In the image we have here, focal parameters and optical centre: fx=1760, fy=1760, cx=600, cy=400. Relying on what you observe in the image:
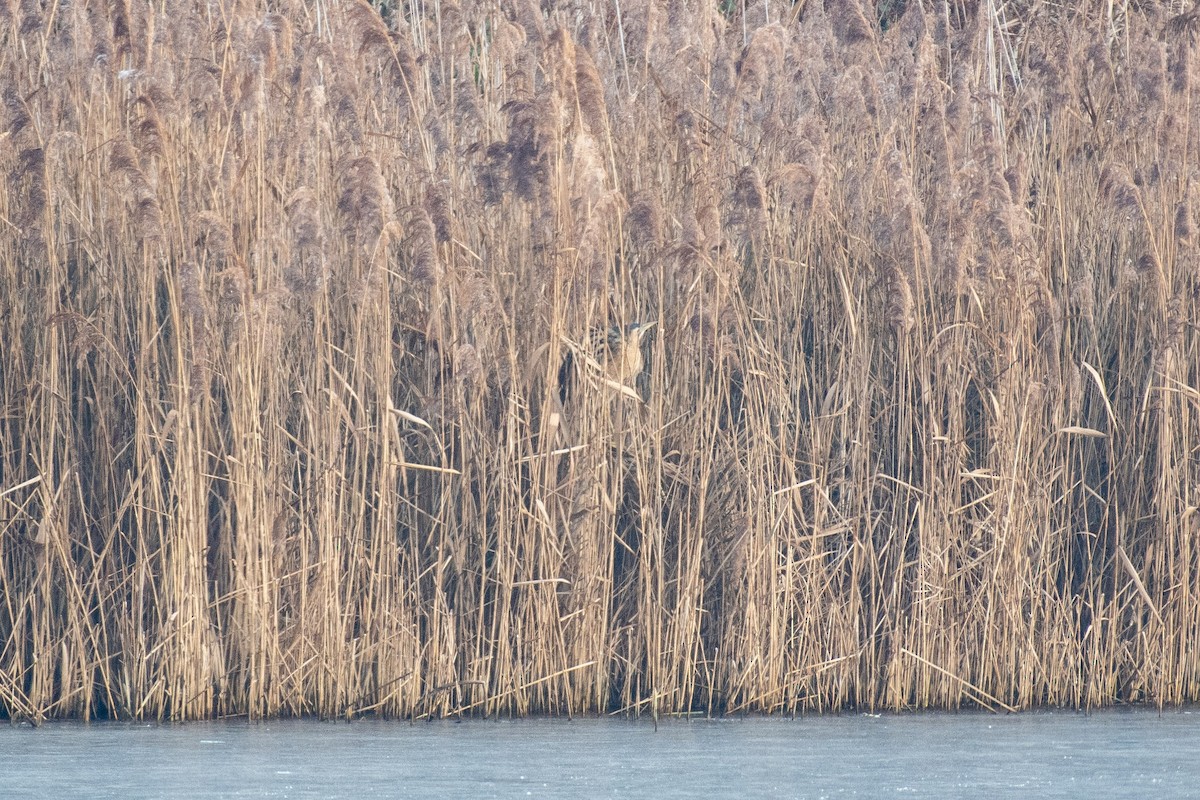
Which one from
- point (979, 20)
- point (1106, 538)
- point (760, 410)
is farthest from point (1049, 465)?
point (979, 20)

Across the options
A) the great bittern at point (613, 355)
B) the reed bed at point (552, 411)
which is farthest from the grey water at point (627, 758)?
the great bittern at point (613, 355)

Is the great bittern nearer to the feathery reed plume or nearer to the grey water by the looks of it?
the feathery reed plume

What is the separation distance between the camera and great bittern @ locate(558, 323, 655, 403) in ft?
14.7

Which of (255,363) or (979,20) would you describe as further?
(979,20)

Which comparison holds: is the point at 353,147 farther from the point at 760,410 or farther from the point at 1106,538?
the point at 1106,538

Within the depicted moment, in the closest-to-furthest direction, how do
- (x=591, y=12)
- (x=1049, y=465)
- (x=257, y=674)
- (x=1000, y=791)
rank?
(x=1000, y=791) < (x=257, y=674) < (x=1049, y=465) < (x=591, y=12)

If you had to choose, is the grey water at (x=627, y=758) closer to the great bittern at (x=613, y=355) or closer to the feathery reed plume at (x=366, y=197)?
the great bittern at (x=613, y=355)

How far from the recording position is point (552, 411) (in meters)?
4.48

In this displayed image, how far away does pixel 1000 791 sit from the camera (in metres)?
3.67

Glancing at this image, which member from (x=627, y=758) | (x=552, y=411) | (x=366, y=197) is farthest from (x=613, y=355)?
(x=627, y=758)

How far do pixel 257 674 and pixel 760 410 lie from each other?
144 cm

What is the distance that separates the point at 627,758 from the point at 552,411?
3.14 ft

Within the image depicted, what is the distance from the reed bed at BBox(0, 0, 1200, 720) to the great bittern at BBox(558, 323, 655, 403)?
43 mm

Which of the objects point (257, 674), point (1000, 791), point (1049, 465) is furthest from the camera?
point (1049, 465)
